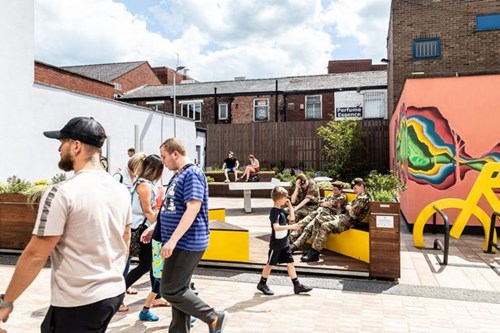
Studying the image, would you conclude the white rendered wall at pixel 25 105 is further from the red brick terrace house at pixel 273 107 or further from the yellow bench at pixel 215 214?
the red brick terrace house at pixel 273 107

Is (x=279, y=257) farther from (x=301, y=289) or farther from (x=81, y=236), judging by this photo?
(x=81, y=236)

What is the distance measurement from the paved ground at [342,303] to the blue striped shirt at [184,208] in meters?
1.34

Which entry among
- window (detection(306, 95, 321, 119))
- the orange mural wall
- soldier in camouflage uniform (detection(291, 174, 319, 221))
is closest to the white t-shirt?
soldier in camouflage uniform (detection(291, 174, 319, 221))

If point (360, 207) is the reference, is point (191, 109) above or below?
above

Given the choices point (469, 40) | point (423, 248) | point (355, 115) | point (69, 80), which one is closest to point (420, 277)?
point (423, 248)

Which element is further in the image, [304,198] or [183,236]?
[304,198]

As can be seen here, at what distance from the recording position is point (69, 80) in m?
28.6

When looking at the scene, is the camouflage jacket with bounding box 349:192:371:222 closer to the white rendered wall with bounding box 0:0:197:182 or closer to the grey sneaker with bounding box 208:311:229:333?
the grey sneaker with bounding box 208:311:229:333

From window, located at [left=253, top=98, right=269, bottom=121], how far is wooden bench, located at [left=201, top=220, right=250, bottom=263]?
2383cm

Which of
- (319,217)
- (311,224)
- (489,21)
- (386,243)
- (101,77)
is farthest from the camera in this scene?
(101,77)

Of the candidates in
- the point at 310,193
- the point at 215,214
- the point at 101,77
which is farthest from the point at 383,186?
the point at 101,77

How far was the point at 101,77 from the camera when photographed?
36812 mm

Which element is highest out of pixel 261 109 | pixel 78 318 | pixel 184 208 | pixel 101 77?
pixel 101 77

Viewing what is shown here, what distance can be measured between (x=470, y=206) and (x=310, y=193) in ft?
11.0
